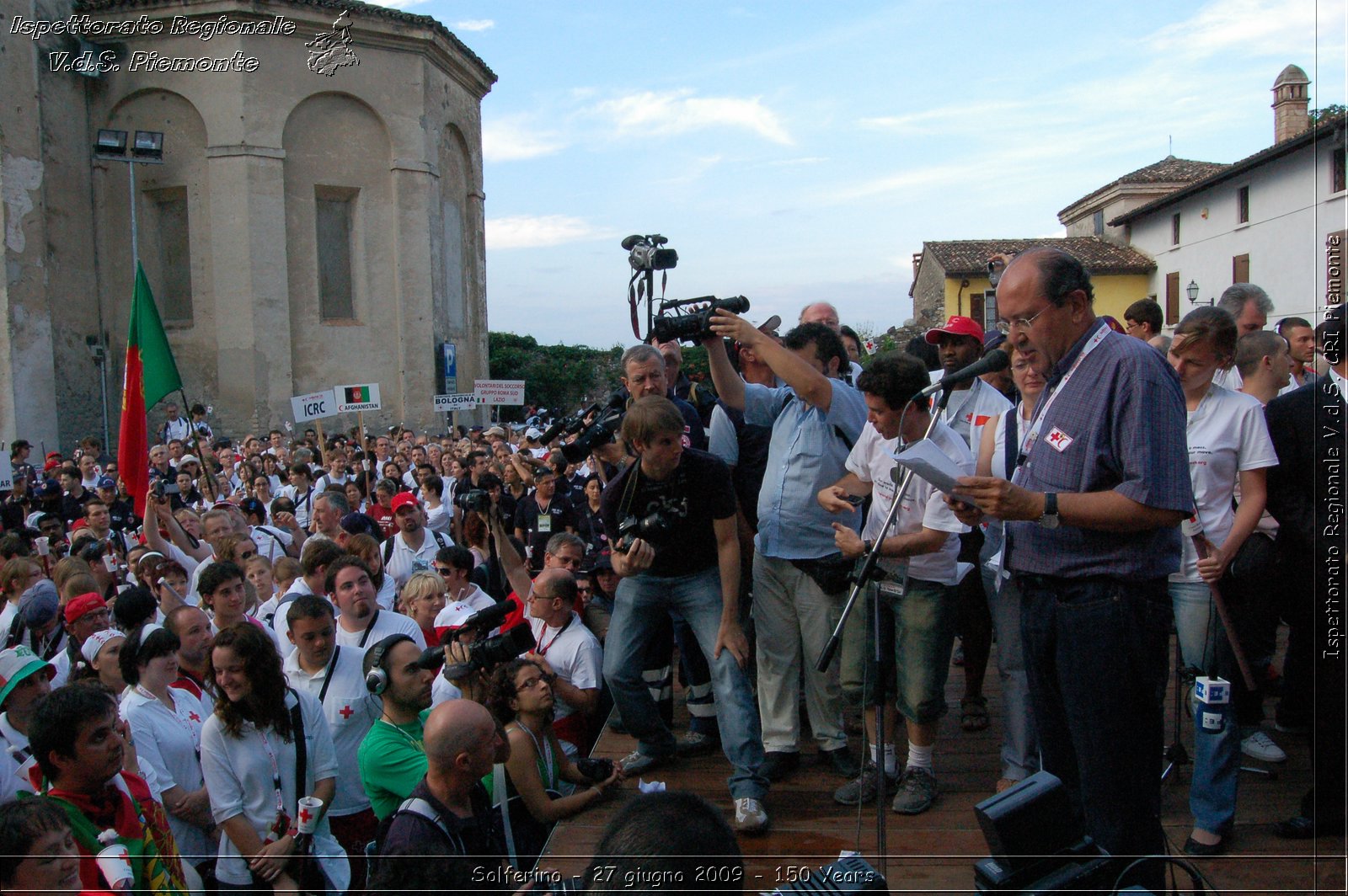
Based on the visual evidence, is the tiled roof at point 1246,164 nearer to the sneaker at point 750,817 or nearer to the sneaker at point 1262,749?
the sneaker at point 1262,749

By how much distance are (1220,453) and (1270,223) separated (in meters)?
13.2

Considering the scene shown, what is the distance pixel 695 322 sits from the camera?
170 inches

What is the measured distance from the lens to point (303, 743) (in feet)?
12.9

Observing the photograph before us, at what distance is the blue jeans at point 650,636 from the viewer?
4.16 meters

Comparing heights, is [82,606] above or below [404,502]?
below

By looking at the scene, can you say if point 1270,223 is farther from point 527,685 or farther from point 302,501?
point 527,685

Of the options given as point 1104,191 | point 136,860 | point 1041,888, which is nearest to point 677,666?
point 136,860

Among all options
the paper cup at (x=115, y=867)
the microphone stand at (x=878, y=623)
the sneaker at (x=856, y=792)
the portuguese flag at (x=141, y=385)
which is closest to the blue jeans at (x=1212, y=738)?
the microphone stand at (x=878, y=623)

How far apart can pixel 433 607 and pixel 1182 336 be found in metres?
4.26

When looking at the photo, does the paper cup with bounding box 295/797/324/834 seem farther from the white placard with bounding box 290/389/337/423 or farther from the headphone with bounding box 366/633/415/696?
the white placard with bounding box 290/389/337/423

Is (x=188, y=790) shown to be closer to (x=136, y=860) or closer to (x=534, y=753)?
(x=136, y=860)

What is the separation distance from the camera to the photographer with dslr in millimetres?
4098

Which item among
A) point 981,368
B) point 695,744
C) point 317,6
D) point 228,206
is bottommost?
→ point 695,744

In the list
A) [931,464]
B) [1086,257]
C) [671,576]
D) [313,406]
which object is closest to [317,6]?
[313,406]
